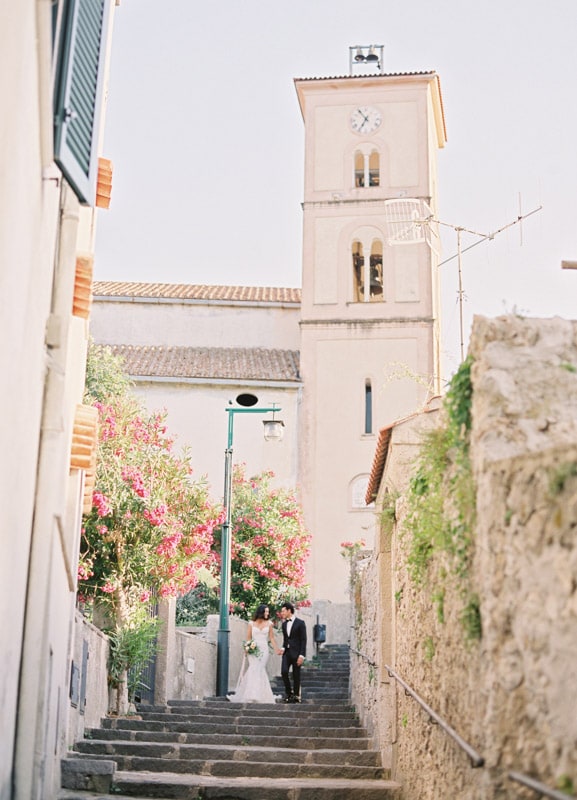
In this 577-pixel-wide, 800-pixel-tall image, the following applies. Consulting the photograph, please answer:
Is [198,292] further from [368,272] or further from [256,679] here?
[256,679]

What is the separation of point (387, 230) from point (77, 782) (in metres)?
27.5

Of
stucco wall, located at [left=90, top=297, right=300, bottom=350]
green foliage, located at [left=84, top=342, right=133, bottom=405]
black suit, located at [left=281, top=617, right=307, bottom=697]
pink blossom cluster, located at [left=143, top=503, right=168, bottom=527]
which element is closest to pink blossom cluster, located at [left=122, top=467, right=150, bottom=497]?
pink blossom cluster, located at [left=143, top=503, right=168, bottom=527]

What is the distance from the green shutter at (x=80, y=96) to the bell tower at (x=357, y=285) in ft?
84.5

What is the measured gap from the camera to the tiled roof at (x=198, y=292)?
38.2 metres

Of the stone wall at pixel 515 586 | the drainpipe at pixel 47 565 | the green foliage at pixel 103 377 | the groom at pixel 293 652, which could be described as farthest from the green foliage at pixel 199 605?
the stone wall at pixel 515 586

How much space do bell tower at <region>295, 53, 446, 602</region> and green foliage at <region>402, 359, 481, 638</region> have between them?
79.4ft

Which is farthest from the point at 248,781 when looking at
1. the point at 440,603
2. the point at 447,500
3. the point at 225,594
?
the point at 225,594

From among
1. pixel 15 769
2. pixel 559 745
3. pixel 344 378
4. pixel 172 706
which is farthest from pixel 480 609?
pixel 344 378

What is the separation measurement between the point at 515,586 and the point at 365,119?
3273 cm

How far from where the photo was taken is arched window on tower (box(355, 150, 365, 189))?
36.5m

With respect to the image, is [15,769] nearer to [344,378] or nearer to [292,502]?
[292,502]

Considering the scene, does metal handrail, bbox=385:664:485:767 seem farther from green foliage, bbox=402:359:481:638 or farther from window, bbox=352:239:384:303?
window, bbox=352:239:384:303

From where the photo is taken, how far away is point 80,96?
21.6 ft

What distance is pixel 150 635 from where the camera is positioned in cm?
1430
